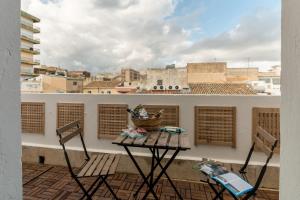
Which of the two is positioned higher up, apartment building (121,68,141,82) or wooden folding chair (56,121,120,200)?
apartment building (121,68,141,82)

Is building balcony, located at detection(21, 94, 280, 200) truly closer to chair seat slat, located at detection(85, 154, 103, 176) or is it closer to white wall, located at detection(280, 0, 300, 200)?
chair seat slat, located at detection(85, 154, 103, 176)

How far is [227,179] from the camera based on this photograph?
1.63 m

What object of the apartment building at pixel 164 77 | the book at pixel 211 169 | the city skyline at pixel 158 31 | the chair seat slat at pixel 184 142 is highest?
the city skyline at pixel 158 31

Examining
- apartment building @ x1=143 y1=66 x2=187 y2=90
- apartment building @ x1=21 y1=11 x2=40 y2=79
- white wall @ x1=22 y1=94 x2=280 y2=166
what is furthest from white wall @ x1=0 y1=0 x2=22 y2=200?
apartment building @ x1=143 y1=66 x2=187 y2=90

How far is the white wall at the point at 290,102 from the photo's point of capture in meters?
0.79

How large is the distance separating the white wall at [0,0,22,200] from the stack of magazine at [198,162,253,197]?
1.43m

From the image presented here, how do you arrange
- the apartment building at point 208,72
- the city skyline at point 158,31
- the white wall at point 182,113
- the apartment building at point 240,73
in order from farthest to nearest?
the apartment building at point 240,73 < the apartment building at point 208,72 < the city skyline at point 158,31 < the white wall at point 182,113

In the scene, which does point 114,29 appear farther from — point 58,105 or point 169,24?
point 58,105

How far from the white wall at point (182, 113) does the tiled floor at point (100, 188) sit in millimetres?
419

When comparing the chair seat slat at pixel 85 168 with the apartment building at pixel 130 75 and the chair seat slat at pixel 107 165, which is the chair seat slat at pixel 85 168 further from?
the apartment building at pixel 130 75

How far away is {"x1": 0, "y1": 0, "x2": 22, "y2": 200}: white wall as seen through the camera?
0.66 m

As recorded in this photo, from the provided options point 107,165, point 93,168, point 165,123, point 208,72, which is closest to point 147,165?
point 165,123

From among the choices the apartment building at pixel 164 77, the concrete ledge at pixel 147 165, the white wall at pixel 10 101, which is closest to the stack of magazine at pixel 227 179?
the concrete ledge at pixel 147 165

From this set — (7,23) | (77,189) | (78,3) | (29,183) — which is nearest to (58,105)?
(29,183)
